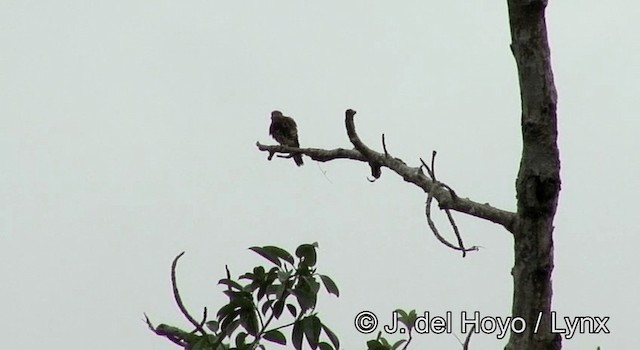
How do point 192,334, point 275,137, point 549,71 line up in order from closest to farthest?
point 549,71, point 192,334, point 275,137

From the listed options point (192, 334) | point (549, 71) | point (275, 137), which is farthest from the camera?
point (275, 137)

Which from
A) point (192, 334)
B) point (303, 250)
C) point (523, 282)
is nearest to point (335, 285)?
point (303, 250)

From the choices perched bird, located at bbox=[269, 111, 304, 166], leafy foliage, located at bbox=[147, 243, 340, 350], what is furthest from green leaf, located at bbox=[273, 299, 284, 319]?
perched bird, located at bbox=[269, 111, 304, 166]

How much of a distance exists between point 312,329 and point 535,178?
1.44 metres

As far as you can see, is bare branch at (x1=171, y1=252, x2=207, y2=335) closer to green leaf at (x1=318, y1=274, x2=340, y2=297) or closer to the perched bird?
green leaf at (x1=318, y1=274, x2=340, y2=297)

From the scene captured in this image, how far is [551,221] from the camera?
2.51 metres

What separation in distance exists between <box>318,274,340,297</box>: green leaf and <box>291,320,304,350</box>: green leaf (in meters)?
0.18

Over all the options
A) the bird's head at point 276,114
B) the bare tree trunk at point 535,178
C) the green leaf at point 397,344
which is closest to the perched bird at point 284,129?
the bird's head at point 276,114

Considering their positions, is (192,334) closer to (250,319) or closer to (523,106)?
(250,319)

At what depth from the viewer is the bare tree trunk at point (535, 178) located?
245 cm

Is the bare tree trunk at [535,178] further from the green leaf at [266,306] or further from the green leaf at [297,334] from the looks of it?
the green leaf at [266,306]

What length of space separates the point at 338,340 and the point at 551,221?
1.46 meters

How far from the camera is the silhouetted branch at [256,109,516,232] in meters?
2.61

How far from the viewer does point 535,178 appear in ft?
8.11
